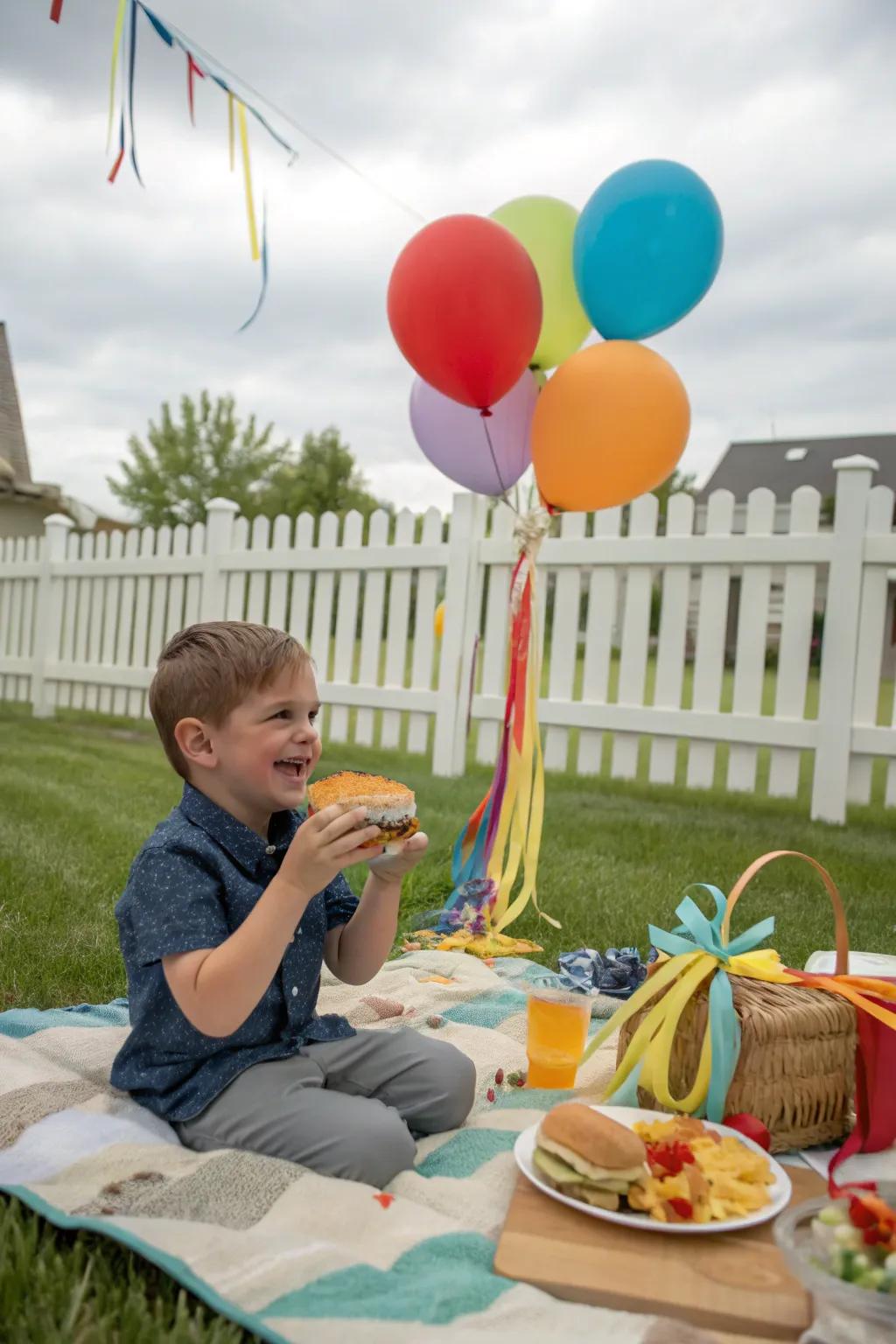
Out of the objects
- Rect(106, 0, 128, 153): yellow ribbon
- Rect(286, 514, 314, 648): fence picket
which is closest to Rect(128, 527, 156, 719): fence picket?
Result: Rect(286, 514, 314, 648): fence picket

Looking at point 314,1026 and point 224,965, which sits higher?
point 224,965

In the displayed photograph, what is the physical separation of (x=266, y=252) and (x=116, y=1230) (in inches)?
155

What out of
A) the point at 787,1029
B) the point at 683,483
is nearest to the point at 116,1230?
the point at 787,1029

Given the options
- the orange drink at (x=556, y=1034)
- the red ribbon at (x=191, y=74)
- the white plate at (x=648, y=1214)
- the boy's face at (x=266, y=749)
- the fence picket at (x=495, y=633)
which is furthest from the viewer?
the fence picket at (x=495, y=633)

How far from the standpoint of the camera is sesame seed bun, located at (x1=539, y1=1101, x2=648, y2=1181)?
58.7 inches

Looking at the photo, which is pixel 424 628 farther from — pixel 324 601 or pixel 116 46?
pixel 116 46

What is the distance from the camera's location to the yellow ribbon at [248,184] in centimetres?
397

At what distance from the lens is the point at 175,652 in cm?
192

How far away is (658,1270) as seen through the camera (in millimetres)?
1364

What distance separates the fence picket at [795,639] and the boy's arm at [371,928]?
3.78 metres

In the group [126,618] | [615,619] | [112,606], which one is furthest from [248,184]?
[112,606]

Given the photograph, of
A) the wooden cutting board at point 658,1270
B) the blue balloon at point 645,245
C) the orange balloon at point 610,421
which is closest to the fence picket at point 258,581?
the orange balloon at point 610,421

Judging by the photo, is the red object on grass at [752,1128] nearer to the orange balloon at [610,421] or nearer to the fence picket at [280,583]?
the orange balloon at [610,421]

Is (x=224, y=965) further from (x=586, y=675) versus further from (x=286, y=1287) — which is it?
(x=586, y=675)
